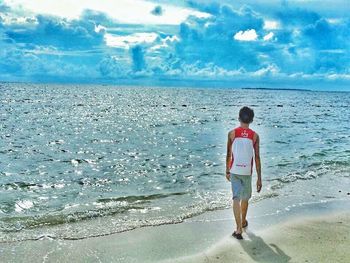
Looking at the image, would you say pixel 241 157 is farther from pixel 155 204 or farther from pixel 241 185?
pixel 155 204

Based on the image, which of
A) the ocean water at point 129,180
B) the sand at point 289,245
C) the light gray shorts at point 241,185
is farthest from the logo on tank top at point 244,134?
the ocean water at point 129,180

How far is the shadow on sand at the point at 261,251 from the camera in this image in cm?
766

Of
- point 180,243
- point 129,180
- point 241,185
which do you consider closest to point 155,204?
point 129,180

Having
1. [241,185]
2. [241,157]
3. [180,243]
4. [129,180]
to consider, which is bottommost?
[129,180]

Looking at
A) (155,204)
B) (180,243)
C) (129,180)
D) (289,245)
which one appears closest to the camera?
(289,245)

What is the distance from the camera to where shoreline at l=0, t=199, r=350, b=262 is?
7883mm

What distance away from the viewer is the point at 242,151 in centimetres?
849

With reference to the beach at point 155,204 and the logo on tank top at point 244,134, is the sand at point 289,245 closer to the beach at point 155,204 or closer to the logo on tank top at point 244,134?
the beach at point 155,204

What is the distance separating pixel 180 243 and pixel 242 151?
2.20 meters

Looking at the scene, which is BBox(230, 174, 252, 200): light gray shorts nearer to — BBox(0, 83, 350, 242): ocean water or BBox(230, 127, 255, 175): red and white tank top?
BBox(230, 127, 255, 175): red and white tank top

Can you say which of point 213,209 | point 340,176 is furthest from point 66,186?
point 340,176

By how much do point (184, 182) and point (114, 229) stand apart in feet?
19.9

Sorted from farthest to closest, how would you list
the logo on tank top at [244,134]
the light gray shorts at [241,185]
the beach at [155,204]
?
the light gray shorts at [241,185] → the logo on tank top at [244,134] → the beach at [155,204]

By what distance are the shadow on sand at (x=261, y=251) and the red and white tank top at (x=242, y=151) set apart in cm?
135
